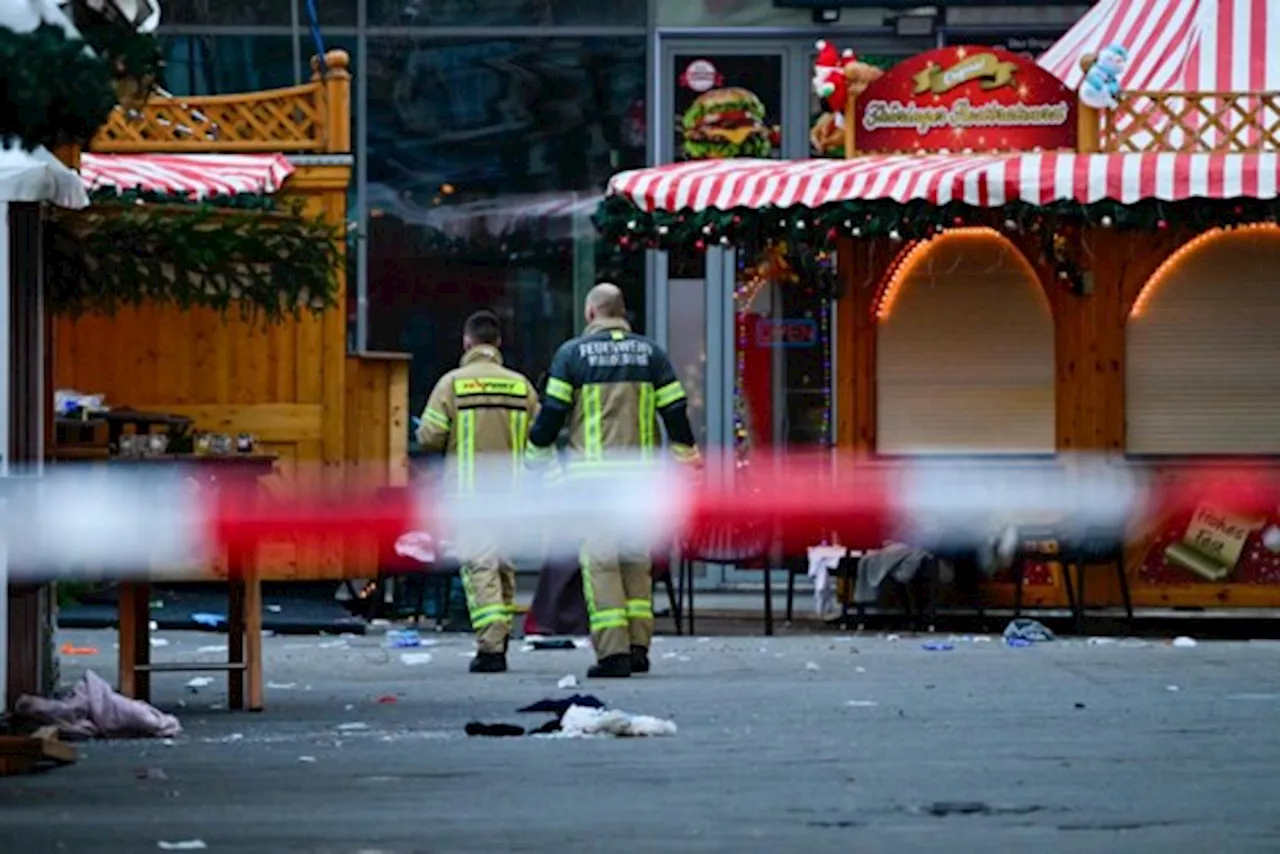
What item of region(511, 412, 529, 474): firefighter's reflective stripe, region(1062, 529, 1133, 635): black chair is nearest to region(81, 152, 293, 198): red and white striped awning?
region(511, 412, 529, 474): firefighter's reflective stripe

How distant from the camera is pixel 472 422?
19.6 m

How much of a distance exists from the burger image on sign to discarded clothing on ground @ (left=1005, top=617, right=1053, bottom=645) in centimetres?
522

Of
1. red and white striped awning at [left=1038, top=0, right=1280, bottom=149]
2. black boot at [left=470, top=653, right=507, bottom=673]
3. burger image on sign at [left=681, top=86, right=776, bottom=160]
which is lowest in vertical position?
black boot at [left=470, top=653, right=507, bottom=673]

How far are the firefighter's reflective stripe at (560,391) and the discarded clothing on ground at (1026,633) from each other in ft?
13.5

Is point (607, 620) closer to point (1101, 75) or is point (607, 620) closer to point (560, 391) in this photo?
point (560, 391)

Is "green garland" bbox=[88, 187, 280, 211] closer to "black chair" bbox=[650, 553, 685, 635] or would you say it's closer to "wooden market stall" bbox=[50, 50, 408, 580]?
"wooden market stall" bbox=[50, 50, 408, 580]

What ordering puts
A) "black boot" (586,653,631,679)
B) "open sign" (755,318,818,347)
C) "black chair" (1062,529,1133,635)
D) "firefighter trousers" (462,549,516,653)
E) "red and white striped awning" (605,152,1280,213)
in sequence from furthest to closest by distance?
"open sign" (755,318,818,347) < "black chair" (1062,529,1133,635) < "red and white striped awning" (605,152,1280,213) < "firefighter trousers" (462,549,516,653) < "black boot" (586,653,631,679)

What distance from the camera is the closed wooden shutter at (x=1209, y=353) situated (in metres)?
23.2

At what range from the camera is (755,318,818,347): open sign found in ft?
87.7

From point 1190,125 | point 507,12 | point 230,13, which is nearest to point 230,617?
point 1190,125

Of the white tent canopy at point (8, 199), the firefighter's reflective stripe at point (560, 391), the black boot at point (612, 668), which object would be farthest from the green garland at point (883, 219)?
the white tent canopy at point (8, 199)

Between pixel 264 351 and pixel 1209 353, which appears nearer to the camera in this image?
pixel 1209 353

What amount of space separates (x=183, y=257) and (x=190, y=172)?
8.49m

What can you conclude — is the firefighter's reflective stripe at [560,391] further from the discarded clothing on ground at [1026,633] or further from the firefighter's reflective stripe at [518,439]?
the discarded clothing on ground at [1026,633]
